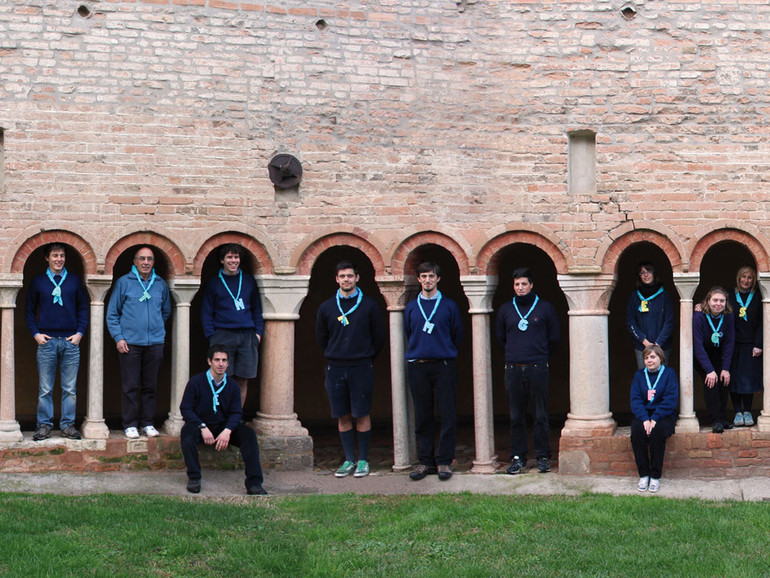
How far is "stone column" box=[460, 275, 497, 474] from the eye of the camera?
12523 mm

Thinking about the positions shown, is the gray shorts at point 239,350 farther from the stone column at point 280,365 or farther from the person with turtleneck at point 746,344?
the person with turtleneck at point 746,344

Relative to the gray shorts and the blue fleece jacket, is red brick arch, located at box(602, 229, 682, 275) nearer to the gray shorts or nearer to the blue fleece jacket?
the gray shorts

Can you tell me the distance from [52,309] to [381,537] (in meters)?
4.53

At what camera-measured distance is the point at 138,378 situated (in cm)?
1235

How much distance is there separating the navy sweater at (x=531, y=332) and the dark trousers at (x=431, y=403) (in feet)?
2.21

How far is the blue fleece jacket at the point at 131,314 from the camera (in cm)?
1223

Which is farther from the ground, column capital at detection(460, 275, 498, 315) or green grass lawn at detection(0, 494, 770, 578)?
column capital at detection(460, 275, 498, 315)

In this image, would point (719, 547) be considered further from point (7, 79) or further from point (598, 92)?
point (7, 79)

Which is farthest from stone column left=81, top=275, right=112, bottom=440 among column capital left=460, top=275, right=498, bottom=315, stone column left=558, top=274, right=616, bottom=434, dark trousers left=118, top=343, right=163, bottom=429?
stone column left=558, top=274, right=616, bottom=434

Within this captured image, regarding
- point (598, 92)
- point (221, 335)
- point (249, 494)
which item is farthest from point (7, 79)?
point (598, 92)

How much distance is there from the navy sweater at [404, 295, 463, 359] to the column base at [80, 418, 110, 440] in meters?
3.19

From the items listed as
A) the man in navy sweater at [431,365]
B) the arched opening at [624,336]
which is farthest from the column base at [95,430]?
the arched opening at [624,336]

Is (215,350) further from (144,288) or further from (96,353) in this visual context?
(96,353)

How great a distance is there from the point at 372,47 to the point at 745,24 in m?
3.98
